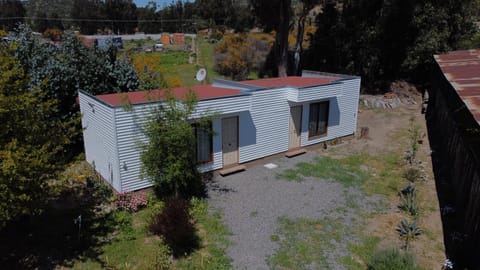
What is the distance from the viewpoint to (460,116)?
1350cm

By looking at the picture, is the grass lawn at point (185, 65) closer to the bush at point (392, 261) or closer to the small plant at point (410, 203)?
the small plant at point (410, 203)

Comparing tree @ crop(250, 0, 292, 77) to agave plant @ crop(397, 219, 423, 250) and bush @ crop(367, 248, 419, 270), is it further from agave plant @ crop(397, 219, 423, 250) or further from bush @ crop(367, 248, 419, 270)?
bush @ crop(367, 248, 419, 270)

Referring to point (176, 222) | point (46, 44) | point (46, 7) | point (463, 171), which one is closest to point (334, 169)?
point (463, 171)

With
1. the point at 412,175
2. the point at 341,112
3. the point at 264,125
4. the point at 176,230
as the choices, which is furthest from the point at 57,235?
the point at 341,112

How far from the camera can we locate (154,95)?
12.7 metres

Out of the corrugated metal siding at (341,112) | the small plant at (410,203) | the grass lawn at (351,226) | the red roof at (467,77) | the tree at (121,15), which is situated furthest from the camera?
the tree at (121,15)

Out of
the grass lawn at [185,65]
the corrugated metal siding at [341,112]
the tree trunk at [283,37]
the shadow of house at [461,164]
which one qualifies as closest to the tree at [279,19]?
the tree trunk at [283,37]

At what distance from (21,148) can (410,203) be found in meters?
10.6

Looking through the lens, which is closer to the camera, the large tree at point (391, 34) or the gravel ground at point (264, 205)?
the gravel ground at point (264, 205)

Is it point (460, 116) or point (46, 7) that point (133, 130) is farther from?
point (46, 7)

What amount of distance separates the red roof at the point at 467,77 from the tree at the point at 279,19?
39.1 feet

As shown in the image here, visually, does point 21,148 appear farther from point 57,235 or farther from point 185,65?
point 185,65

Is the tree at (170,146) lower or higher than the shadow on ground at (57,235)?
higher

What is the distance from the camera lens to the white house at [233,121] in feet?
36.7
